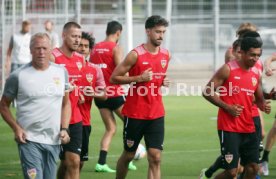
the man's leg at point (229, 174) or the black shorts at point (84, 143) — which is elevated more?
the black shorts at point (84, 143)

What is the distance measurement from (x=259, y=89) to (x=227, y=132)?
0.77m

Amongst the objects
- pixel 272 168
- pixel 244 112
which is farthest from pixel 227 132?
pixel 272 168

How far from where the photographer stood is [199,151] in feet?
Answer: 55.3

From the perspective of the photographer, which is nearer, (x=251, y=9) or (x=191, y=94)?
(x=191, y=94)

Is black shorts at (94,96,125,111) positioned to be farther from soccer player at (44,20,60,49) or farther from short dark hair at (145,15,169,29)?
soccer player at (44,20,60,49)

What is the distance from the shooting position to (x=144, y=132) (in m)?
12.2

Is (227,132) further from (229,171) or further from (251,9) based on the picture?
(251,9)

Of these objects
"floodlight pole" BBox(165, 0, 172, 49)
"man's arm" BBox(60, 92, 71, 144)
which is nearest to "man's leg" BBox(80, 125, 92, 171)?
"man's arm" BBox(60, 92, 71, 144)

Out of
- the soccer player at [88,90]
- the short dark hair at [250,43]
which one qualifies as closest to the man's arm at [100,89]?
the soccer player at [88,90]

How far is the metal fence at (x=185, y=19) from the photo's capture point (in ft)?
106

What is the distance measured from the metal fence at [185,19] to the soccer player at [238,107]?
2032 centimetres

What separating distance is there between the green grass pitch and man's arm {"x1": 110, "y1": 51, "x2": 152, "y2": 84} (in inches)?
87.2

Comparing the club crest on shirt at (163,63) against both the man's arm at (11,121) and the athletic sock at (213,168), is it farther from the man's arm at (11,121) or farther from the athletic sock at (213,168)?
the man's arm at (11,121)

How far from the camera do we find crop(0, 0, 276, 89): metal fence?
32.4m
